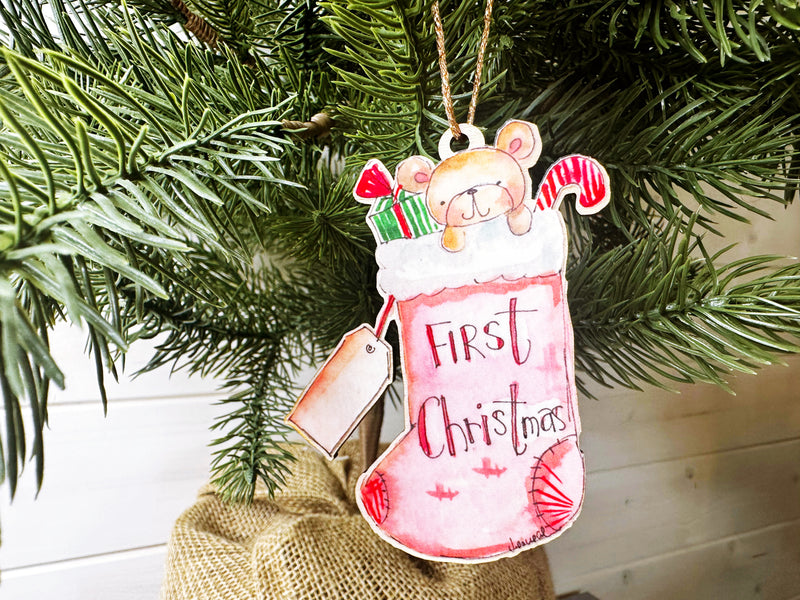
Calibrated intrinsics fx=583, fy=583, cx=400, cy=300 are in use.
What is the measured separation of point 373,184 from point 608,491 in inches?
25.1

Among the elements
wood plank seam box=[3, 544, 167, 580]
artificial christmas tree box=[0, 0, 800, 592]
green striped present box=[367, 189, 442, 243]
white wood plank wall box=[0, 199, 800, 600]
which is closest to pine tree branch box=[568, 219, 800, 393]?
artificial christmas tree box=[0, 0, 800, 592]

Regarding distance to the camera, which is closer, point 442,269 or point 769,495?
point 442,269

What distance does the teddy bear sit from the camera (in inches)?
11.4

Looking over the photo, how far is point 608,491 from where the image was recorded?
77 centimetres

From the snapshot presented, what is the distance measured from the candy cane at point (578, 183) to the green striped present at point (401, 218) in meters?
0.06

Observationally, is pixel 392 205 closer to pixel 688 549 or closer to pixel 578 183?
pixel 578 183

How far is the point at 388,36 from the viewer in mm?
243

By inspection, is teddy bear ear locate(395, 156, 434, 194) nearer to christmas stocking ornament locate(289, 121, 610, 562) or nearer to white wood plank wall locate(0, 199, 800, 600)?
christmas stocking ornament locate(289, 121, 610, 562)

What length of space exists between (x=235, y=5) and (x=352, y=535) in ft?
1.09

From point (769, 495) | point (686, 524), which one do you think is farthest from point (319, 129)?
point (769, 495)

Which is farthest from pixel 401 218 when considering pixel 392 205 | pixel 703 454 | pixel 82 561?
pixel 703 454

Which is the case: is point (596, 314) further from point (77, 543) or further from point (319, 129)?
point (77, 543)

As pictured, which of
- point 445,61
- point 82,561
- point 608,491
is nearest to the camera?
point 445,61

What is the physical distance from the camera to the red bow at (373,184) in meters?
0.30
